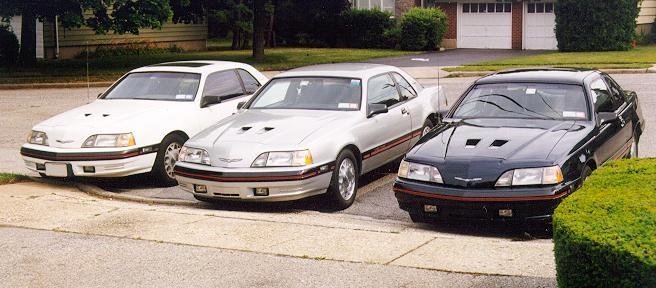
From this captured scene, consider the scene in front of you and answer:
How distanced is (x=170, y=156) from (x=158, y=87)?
4.03 feet

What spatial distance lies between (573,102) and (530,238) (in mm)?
1976

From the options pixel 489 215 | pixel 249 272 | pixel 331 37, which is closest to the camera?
pixel 249 272

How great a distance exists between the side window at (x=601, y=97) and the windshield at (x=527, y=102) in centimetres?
21

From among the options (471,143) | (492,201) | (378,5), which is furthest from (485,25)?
(492,201)

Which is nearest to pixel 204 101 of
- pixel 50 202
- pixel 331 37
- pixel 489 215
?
pixel 50 202

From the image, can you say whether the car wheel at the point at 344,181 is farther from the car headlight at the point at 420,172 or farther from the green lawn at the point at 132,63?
the green lawn at the point at 132,63

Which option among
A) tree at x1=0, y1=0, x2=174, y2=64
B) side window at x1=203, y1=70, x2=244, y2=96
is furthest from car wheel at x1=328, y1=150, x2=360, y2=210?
tree at x1=0, y1=0, x2=174, y2=64

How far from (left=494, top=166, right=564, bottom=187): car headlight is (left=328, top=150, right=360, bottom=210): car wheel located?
6.98 feet

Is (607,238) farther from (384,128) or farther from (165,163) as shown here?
(165,163)

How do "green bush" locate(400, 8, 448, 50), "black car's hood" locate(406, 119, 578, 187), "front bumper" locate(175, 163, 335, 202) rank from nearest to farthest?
"black car's hood" locate(406, 119, 578, 187) < "front bumper" locate(175, 163, 335, 202) < "green bush" locate(400, 8, 448, 50)

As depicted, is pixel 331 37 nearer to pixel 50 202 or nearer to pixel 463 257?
pixel 50 202

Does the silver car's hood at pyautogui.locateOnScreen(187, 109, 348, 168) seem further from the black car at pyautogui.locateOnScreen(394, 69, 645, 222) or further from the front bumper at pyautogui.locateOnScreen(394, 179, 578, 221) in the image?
the front bumper at pyautogui.locateOnScreen(394, 179, 578, 221)

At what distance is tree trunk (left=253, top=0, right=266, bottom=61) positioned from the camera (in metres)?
32.0

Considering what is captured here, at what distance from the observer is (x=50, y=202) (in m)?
10.5
